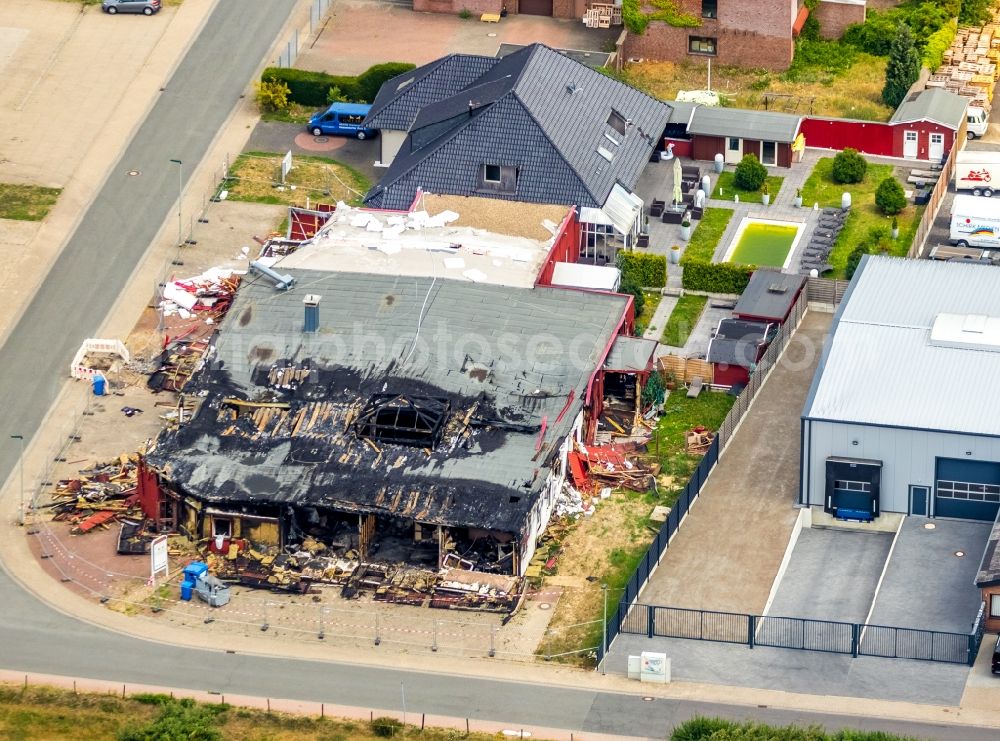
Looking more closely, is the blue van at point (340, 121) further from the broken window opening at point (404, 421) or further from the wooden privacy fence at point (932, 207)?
the broken window opening at point (404, 421)

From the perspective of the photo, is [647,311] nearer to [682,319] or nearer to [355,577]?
[682,319]

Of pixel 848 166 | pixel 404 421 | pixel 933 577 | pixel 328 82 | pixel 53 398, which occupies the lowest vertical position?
pixel 933 577

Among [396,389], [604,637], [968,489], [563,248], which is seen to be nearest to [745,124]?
[563,248]

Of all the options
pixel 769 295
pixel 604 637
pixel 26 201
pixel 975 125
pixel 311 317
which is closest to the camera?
pixel 604 637

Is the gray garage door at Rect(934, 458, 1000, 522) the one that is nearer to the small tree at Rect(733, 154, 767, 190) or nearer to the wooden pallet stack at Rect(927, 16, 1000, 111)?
the small tree at Rect(733, 154, 767, 190)

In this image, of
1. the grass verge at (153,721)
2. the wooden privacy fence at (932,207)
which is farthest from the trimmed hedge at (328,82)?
the grass verge at (153,721)

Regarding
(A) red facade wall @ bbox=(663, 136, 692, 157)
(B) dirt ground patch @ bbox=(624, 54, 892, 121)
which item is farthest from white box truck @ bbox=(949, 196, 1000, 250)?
(A) red facade wall @ bbox=(663, 136, 692, 157)
